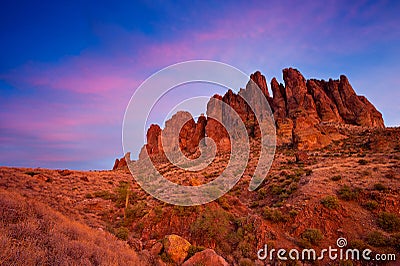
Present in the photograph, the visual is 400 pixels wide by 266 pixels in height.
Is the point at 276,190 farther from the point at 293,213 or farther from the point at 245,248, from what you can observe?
the point at 245,248

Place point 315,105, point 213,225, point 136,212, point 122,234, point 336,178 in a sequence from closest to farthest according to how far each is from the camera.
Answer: point 122,234 < point 213,225 < point 136,212 < point 336,178 < point 315,105

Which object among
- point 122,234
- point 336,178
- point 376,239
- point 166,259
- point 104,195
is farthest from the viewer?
point 104,195

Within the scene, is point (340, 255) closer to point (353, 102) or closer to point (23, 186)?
point (23, 186)

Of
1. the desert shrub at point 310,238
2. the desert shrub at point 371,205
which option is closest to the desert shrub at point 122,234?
the desert shrub at point 310,238

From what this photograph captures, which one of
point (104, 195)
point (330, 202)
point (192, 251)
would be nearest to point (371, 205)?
point (330, 202)

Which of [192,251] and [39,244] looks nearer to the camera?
[39,244]

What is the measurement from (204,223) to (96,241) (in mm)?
5793

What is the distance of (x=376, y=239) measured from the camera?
9.39m

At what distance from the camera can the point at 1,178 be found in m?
19.2

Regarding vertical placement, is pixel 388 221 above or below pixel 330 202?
below

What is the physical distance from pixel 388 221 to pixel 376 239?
2.07m

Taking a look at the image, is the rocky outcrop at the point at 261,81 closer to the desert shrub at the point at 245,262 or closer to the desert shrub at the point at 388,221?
the desert shrub at the point at 388,221

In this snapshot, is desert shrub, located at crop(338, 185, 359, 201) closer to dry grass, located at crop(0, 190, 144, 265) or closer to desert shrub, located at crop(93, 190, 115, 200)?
dry grass, located at crop(0, 190, 144, 265)

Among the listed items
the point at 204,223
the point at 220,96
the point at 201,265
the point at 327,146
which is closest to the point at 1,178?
the point at 204,223
